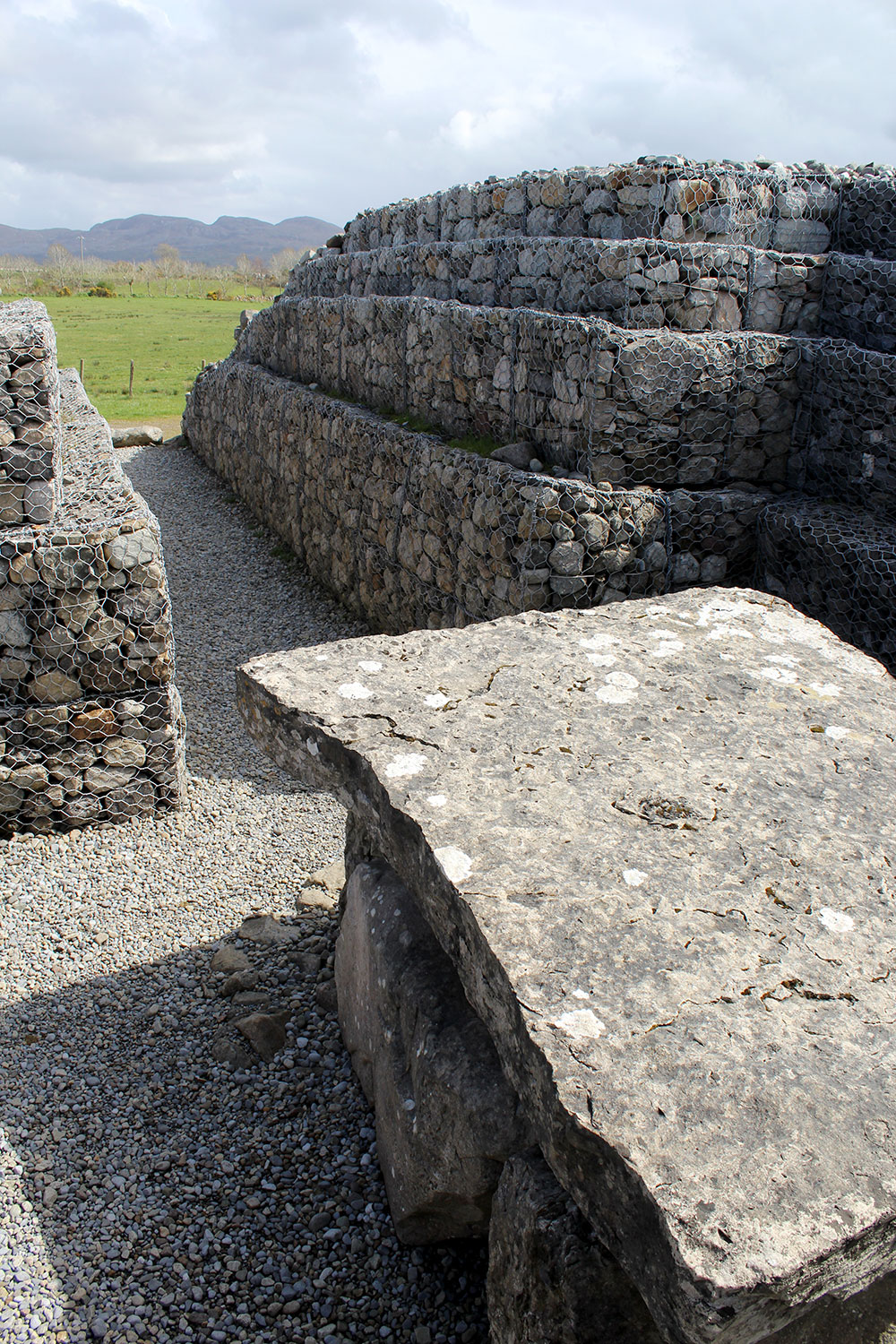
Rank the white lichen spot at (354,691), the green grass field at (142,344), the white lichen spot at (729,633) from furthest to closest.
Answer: the green grass field at (142,344) → the white lichen spot at (729,633) → the white lichen spot at (354,691)

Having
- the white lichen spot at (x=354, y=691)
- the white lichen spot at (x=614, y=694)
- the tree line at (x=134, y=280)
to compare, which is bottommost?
the white lichen spot at (x=354, y=691)

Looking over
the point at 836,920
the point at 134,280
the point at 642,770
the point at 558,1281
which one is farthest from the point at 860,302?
the point at 134,280

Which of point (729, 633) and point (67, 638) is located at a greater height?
point (729, 633)

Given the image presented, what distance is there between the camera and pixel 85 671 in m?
5.32

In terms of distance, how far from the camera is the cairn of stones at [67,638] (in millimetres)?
5133

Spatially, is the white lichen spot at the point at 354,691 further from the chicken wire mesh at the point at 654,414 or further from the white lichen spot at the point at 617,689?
the chicken wire mesh at the point at 654,414

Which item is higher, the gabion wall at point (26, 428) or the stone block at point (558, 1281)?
the gabion wall at point (26, 428)

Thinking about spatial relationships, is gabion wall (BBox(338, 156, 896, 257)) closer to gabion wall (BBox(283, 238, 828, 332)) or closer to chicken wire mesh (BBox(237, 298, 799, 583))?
gabion wall (BBox(283, 238, 828, 332))

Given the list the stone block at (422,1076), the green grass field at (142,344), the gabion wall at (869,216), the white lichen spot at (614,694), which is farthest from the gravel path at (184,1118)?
the green grass field at (142,344)

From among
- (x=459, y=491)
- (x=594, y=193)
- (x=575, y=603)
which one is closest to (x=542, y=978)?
(x=575, y=603)

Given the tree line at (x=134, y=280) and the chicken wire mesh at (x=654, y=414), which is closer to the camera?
the chicken wire mesh at (x=654, y=414)

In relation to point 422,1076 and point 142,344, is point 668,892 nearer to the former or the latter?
point 422,1076

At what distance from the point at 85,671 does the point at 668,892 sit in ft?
13.2

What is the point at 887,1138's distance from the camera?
1.74 meters
